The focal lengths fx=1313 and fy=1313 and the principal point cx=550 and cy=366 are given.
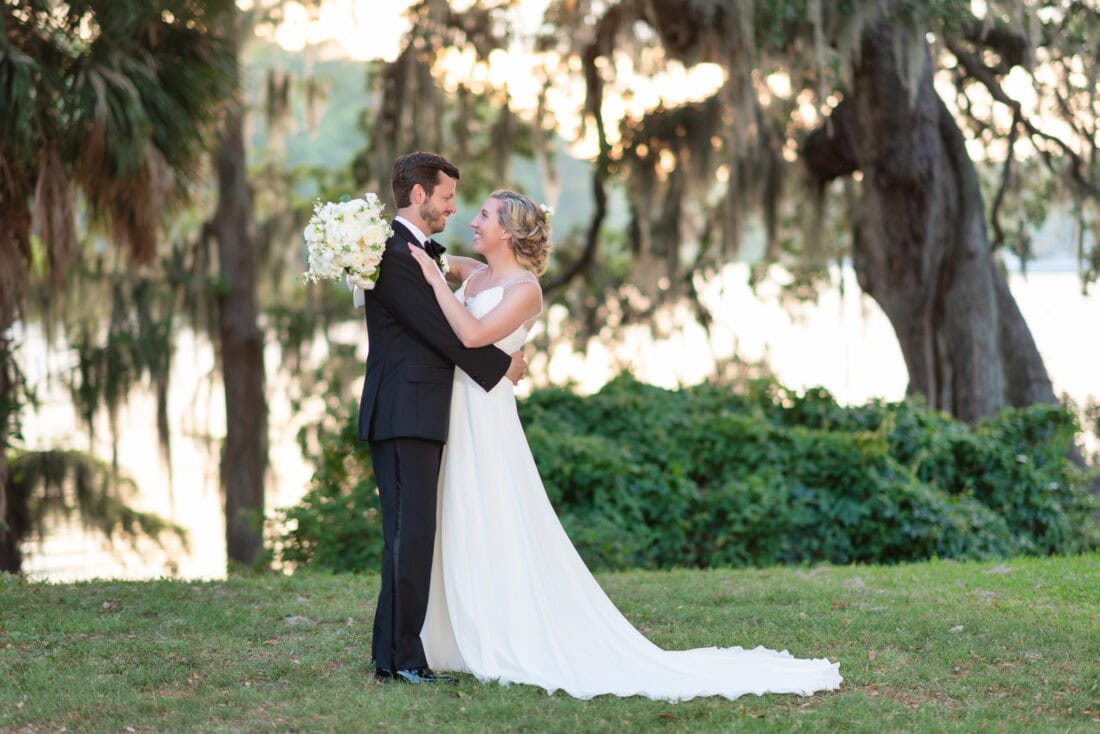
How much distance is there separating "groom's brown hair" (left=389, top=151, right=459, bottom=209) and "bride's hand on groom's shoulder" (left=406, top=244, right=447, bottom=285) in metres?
0.21

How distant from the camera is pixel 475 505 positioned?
4.76 m

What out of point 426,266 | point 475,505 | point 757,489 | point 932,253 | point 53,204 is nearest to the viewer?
point 426,266

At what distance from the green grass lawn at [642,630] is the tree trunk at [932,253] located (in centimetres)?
539

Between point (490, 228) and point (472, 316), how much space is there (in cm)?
35

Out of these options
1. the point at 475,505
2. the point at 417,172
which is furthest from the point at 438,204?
the point at 475,505

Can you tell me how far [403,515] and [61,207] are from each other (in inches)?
202

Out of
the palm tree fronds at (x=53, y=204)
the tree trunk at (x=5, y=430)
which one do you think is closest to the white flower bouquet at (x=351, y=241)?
the tree trunk at (x=5, y=430)

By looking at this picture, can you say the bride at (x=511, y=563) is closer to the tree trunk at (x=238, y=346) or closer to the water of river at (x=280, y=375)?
the water of river at (x=280, y=375)

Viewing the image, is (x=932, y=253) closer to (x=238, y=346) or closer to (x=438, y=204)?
(x=238, y=346)

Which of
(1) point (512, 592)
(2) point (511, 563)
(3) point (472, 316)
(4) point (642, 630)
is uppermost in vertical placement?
(3) point (472, 316)

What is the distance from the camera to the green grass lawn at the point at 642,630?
13.8ft

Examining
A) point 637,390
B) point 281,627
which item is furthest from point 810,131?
point 281,627

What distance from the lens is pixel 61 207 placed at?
8.69 metres

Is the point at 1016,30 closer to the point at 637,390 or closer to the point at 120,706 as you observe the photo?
the point at 637,390
